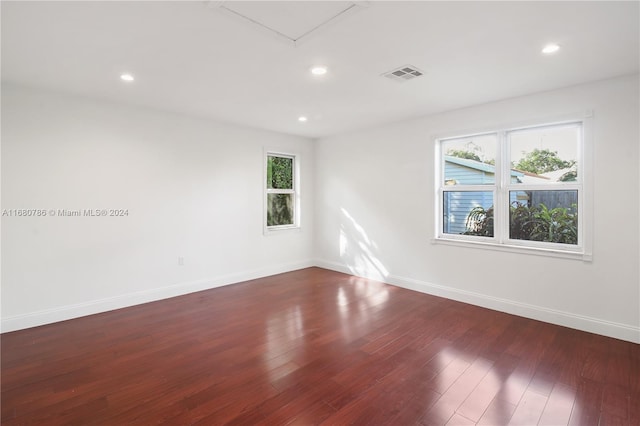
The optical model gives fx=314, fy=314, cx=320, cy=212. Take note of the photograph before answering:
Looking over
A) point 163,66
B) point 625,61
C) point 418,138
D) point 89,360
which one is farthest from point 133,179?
point 625,61

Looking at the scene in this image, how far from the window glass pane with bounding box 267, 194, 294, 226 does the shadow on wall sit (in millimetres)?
1026

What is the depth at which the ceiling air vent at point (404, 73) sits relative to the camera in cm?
291

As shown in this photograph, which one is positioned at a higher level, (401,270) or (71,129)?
(71,129)

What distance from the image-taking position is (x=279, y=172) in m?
5.94

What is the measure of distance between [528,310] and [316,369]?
8.85 feet

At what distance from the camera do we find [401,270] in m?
4.94

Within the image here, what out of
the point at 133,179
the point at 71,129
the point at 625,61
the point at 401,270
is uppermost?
the point at 625,61

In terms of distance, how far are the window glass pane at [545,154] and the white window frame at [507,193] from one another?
0.18 feet

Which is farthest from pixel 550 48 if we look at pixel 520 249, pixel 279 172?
pixel 279 172

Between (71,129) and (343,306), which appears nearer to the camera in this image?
(71,129)

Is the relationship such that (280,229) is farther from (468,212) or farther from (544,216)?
(544,216)

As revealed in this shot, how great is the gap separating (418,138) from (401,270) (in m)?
2.04

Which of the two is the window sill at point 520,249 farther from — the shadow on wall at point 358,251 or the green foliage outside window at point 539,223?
the shadow on wall at point 358,251

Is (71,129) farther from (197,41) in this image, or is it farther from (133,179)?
(197,41)
